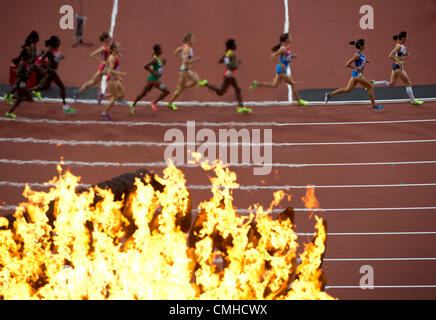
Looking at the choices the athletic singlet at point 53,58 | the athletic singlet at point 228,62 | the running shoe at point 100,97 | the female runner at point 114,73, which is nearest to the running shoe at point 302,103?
the athletic singlet at point 228,62

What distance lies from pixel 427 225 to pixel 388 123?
3.04 meters

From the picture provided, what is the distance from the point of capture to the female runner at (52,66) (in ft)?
38.2

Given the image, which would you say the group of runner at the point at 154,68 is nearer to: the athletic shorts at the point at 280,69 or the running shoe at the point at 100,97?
the athletic shorts at the point at 280,69

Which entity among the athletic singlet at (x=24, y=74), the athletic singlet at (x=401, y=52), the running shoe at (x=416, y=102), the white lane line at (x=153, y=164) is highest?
the athletic singlet at (x=401, y=52)

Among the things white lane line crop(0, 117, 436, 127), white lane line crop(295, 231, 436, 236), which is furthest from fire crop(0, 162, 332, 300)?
white lane line crop(0, 117, 436, 127)

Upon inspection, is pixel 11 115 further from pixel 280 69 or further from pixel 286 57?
pixel 286 57

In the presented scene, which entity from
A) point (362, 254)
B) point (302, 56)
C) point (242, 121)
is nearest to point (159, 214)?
point (362, 254)

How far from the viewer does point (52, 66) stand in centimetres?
1177

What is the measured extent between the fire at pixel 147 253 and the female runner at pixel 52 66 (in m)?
5.26

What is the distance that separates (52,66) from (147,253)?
6630mm

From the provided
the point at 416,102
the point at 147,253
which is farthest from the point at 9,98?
the point at 416,102

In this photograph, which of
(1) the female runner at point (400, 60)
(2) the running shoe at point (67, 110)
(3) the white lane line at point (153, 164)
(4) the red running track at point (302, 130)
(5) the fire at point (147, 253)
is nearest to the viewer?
(5) the fire at point (147, 253)

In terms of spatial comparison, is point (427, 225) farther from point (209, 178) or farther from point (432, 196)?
point (209, 178)
